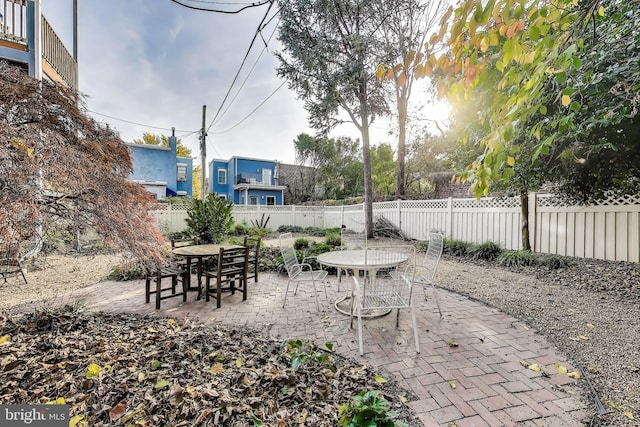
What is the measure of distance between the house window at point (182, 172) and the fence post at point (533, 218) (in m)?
20.0

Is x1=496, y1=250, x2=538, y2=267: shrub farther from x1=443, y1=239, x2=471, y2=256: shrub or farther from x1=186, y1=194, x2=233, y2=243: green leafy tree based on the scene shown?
x1=186, y1=194, x2=233, y2=243: green leafy tree

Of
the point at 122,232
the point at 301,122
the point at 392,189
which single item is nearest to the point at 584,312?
the point at 122,232

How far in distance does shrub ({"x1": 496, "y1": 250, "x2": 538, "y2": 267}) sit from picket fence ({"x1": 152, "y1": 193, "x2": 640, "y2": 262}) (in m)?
0.67

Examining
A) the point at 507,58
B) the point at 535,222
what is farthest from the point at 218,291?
the point at 535,222

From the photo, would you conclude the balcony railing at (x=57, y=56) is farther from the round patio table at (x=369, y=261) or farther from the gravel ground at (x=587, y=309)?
the gravel ground at (x=587, y=309)

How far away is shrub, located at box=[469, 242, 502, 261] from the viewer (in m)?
6.49

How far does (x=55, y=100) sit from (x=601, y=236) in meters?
8.32

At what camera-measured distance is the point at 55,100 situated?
93.5 inches

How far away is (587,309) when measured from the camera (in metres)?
3.47

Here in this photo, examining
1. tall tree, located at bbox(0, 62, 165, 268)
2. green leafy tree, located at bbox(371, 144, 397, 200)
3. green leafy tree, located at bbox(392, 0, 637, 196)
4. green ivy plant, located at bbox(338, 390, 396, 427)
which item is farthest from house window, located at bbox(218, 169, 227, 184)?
green leafy tree, located at bbox(392, 0, 637, 196)

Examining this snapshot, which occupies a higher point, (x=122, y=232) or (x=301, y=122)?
(x=301, y=122)

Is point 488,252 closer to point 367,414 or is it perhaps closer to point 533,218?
point 533,218

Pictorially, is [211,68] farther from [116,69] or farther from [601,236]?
[601,236]

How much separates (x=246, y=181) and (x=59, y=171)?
2067cm
